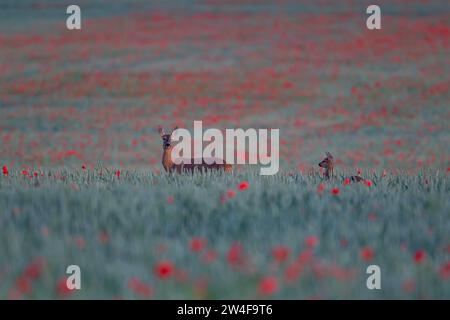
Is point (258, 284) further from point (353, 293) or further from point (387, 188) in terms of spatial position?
point (387, 188)

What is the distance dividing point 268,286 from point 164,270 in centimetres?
66

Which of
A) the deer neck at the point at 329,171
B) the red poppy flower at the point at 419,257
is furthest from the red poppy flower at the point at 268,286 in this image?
the deer neck at the point at 329,171

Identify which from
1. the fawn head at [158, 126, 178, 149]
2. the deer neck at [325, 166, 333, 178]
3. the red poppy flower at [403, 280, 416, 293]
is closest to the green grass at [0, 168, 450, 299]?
the red poppy flower at [403, 280, 416, 293]

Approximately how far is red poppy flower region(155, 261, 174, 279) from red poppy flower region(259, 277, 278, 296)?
0.55 meters

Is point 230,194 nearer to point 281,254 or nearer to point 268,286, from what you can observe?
point 281,254

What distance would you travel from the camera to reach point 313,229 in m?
5.61

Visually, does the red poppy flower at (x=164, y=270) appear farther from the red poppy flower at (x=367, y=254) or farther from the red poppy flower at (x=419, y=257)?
the red poppy flower at (x=419, y=257)

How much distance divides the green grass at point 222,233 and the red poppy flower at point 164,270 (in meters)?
0.04

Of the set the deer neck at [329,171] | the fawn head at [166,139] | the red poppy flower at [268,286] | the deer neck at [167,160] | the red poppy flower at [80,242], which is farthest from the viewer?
the deer neck at [167,160]

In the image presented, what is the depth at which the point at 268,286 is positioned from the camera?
413 centimetres

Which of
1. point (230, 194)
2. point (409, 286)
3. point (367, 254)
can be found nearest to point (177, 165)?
point (230, 194)

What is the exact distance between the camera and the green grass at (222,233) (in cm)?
453
